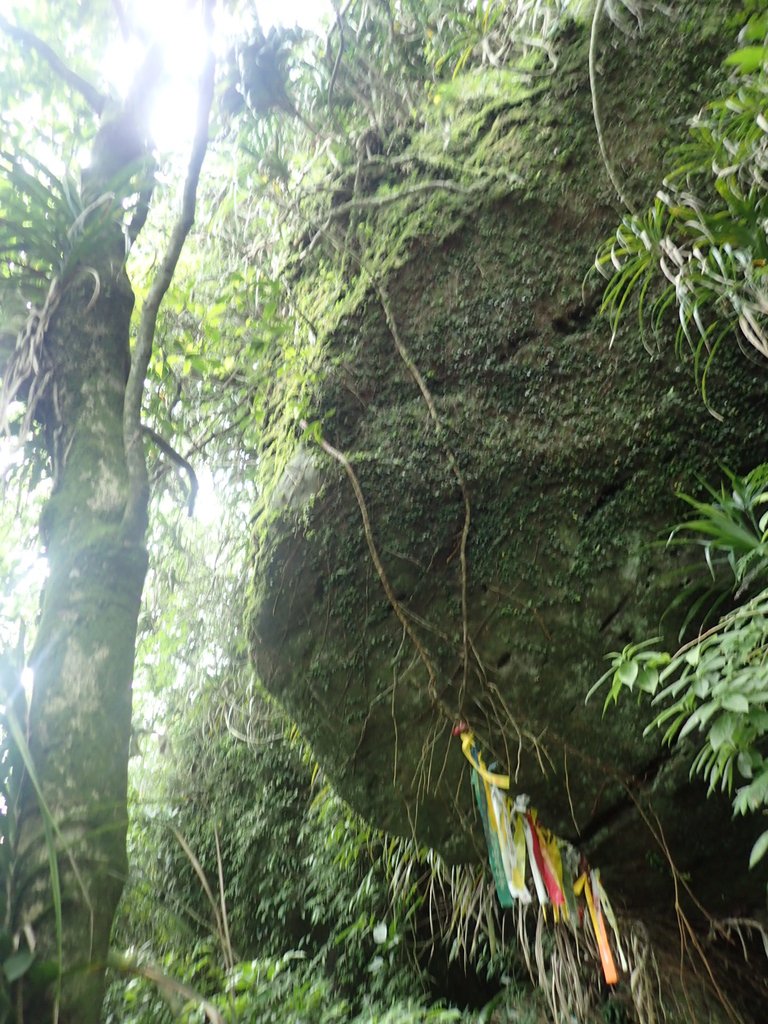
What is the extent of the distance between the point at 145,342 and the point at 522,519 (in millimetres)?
1266

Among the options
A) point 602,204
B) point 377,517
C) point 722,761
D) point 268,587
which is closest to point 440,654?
point 377,517

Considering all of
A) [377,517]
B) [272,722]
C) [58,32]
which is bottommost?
[272,722]

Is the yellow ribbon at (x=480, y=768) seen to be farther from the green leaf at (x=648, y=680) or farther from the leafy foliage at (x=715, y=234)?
the leafy foliage at (x=715, y=234)

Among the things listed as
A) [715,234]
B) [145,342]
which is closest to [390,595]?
[145,342]

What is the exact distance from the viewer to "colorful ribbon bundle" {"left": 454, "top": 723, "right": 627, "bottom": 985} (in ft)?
6.56

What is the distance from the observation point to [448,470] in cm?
237

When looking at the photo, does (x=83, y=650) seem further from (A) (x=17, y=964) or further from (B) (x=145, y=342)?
(B) (x=145, y=342)

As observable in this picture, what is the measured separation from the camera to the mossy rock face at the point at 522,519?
209cm

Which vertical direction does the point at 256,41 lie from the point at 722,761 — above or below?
above

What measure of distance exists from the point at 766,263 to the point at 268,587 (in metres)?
1.86

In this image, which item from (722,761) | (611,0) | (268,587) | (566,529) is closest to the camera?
(722,761)

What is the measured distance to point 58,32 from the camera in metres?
2.73

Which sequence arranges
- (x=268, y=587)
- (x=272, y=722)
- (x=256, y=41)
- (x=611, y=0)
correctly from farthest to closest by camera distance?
(x=272, y=722) < (x=256, y=41) < (x=268, y=587) < (x=611, y=0)

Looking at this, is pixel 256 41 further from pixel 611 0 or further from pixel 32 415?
pixel 32 415
